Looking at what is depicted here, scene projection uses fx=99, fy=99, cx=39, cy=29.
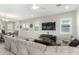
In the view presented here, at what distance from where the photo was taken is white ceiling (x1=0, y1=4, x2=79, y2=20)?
282 cm

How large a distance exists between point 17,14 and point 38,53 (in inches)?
53.0

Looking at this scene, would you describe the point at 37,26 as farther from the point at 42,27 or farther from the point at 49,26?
the point at 49,26

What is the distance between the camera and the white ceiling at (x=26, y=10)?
282 cm

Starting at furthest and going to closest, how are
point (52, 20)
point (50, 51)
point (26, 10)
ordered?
point (52, 20) < point (26, 10) < point (50, 51)

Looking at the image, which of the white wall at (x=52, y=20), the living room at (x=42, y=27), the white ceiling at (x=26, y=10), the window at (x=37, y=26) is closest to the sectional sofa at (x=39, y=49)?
the living room at (x=42, y=27)

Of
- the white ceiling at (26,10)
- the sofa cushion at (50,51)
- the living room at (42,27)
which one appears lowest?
the sofa cushion at (50,51)

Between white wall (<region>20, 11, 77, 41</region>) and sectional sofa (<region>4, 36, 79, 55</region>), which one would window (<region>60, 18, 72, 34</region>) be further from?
sectional sofa (<region>4, 36, 79, 55</region>)

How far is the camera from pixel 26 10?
9.67ft

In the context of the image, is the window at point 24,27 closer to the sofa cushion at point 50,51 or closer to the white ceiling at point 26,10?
the white ceiling at point 26,10

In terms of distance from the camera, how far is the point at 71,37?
2.91 metres

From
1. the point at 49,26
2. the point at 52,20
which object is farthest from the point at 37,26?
the point at 52,20

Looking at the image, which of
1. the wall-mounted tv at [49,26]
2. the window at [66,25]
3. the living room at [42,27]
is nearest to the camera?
the living room at [42,27]

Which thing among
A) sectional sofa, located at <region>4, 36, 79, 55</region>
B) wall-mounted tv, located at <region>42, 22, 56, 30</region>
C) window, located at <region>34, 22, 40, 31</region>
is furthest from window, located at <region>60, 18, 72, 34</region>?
window, located at <region>34, 22, 40, 31</region>
